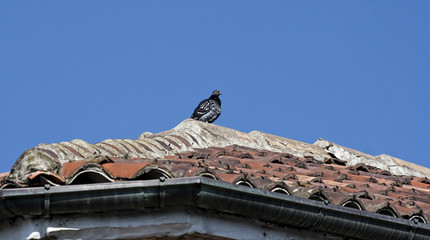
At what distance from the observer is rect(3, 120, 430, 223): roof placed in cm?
445

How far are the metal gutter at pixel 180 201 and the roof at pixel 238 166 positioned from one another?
157 millimetres

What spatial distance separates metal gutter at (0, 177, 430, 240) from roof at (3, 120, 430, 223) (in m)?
0.16

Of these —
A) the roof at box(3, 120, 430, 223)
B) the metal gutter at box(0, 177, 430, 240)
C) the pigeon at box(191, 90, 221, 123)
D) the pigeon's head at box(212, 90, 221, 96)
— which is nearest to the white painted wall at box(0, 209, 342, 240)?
the metal gutter at box(0, 177, 430, 240)

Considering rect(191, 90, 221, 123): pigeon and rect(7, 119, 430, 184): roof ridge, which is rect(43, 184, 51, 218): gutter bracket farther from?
rect(191, 90, 221, 123): pigeon

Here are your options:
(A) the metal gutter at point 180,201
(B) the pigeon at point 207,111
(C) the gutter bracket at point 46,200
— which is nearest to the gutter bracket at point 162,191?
(A) the metal gutter at point 180,201

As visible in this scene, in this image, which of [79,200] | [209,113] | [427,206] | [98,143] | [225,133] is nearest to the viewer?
[79,200]

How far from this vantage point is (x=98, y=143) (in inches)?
264

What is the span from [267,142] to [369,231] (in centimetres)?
379

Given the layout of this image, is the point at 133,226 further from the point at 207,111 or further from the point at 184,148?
the point at 207,111

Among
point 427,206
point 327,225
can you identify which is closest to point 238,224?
point 327,225

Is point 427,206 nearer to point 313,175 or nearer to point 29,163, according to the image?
point 313,175

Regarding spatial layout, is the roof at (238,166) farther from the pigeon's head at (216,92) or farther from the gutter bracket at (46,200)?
the pigeon's head at (216,92)

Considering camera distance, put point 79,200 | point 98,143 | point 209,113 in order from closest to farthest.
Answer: point 79,200
point 98,143
point 209,113

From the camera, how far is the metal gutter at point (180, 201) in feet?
13.5
